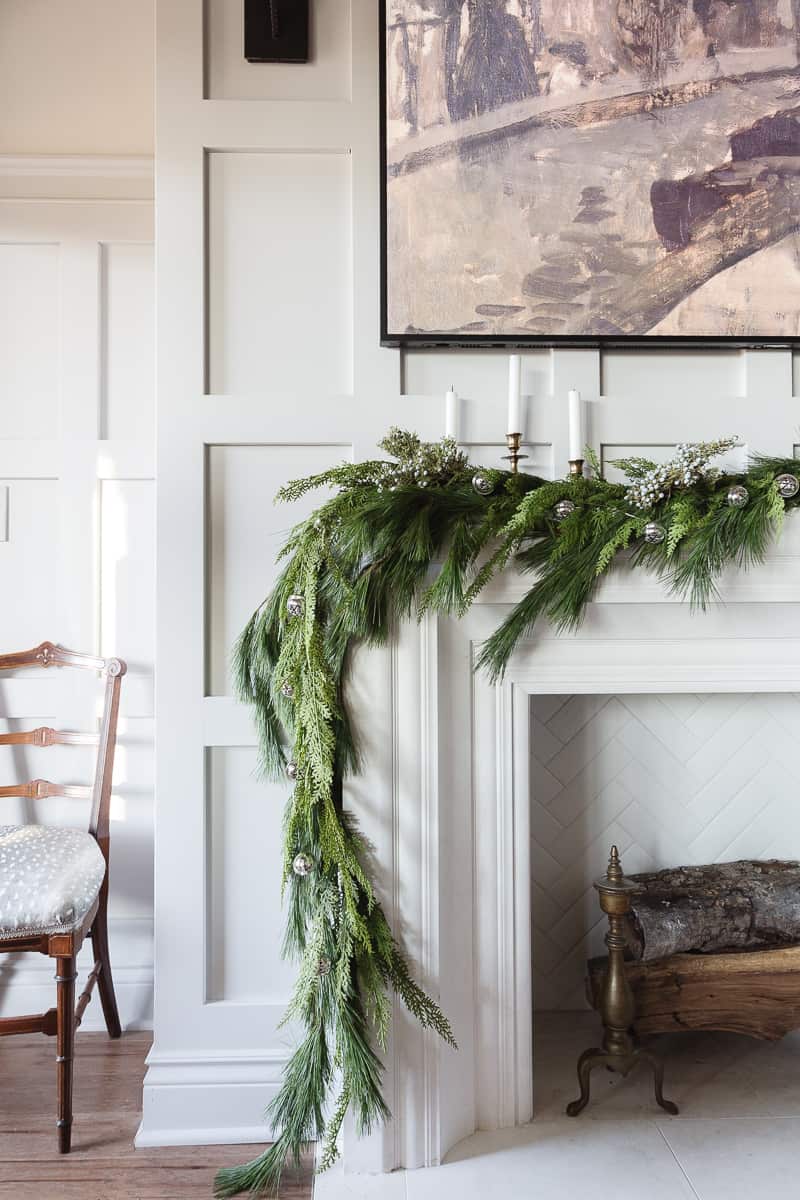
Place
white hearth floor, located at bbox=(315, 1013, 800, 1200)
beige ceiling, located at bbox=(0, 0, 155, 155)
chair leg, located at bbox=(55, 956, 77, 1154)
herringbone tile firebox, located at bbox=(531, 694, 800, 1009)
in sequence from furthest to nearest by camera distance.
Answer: beige ceiling, located at bbox=(0, 0, 155, 155) → herringbone tile firebox, located at bbox=(531, 694, 800, 1009) → chair leg, located at bbox=(55, 956, 77, 1154) → white hearth floor, located at bbox=(315, 1013, 800, 1200)

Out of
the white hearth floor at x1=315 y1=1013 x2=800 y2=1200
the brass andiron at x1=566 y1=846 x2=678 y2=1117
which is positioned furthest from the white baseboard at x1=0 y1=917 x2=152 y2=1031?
the brass andiron at x1=566 y1=846 x2=678 y2=1117

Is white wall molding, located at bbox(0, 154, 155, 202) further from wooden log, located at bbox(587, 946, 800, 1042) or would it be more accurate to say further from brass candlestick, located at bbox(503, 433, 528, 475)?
wooden log, located at bbox(587, 946, 800, 1042)

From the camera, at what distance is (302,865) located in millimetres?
1432

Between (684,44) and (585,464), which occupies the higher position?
(684,44)

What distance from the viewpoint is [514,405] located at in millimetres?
1632

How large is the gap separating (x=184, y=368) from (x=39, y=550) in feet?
2.59

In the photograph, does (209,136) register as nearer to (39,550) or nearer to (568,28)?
Answer: (568,28)

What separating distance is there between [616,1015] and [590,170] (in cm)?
170

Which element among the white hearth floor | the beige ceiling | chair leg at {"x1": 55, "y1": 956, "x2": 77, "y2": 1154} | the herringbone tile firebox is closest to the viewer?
the white hearth floor

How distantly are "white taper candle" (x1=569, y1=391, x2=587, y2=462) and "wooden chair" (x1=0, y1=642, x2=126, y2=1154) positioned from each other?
116 centimetres

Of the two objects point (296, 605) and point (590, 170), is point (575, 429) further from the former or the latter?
point (296, 605)

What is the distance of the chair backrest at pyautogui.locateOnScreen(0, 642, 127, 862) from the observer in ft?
6.27

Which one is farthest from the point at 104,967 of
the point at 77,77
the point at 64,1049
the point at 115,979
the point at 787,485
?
the point at 77,77

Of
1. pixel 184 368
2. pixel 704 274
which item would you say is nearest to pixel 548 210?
pixel 704 274
